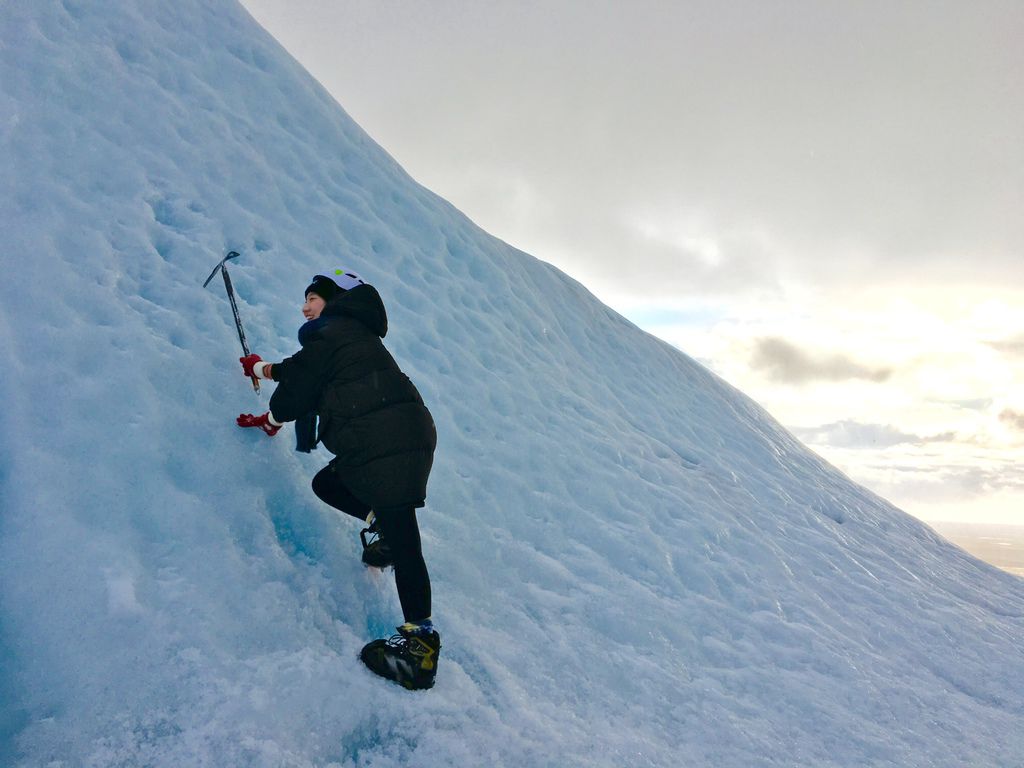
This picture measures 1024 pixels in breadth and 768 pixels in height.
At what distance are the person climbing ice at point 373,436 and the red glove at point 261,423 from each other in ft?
1.40

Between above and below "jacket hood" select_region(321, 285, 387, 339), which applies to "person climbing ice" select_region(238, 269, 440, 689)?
below

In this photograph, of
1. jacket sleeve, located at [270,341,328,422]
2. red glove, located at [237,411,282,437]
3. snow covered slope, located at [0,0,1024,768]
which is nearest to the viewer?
snow covered slope, located at [0,0,1024,768]

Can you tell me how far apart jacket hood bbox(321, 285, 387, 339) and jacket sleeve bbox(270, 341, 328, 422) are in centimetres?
21

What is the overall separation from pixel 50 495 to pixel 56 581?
415 mm

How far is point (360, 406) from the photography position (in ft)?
9.35

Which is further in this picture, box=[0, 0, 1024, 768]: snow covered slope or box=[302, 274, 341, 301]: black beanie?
box=[302, 274, 341, 301]: black beanie

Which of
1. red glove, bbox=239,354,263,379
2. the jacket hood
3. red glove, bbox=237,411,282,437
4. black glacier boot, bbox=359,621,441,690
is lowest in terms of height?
black glacier boot, bbox=359,621,441,690

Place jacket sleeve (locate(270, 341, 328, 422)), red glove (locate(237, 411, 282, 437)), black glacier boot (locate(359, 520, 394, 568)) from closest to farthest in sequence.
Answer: jacket sleeve (locate(270, 341, 328, 422)) < black glacier boot (locate(359, 520, 394, 568)) < red glove (locate(237, 411, 282, 437))

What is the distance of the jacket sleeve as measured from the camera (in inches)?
115

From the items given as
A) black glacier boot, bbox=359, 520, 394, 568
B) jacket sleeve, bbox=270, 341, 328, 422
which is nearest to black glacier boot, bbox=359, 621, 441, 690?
black glacier boot, bbox=359, 520, 394, 568

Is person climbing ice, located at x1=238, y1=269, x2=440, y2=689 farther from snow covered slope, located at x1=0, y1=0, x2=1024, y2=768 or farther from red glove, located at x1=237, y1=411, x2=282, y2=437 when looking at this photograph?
red glove, located at x1=237, y1=411, x2=282, y2=437

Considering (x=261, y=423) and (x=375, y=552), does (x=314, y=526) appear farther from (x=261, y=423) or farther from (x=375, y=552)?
(x=261, y=423)

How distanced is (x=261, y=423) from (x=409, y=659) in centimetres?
152

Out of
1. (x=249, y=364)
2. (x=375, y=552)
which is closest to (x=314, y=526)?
(x=375, y=552)
